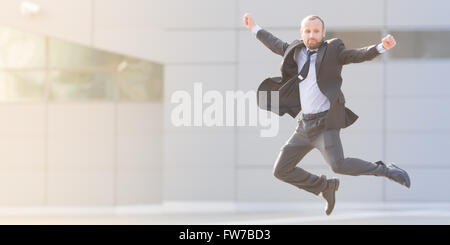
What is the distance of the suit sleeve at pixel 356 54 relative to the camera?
5.75m

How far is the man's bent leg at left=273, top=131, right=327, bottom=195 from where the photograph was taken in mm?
6184

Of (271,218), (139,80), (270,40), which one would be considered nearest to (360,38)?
(271,218)

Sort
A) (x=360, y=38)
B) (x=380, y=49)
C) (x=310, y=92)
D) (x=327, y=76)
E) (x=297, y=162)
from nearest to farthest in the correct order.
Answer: (x=380, y=49) → (x=327, y=76) → (x=310, y=92) → (x=297, y=162) → (x=360, y=38)

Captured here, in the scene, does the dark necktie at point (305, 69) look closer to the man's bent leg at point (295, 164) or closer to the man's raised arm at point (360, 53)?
the man's raised arm at point (360, 53)

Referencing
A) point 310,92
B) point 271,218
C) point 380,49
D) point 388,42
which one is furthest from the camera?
point 271,218

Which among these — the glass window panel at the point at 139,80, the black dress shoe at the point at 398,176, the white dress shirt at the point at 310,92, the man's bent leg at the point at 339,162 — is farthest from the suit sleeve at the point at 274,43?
the glass window panel at the point at 139,80

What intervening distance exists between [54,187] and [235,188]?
3047mm

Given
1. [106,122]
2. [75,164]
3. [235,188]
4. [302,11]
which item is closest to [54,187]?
[75,164]

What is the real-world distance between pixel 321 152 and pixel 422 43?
4.92 meters

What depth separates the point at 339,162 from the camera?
19.7 feet

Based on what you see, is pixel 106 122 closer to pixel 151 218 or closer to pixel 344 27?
pixel 151 218

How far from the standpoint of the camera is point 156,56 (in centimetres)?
1045

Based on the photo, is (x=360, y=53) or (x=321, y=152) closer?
(x=360, y=53)

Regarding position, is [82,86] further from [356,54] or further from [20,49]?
[356,54]
